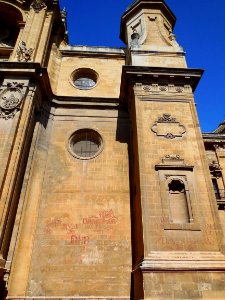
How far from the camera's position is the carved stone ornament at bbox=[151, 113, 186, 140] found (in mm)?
12578

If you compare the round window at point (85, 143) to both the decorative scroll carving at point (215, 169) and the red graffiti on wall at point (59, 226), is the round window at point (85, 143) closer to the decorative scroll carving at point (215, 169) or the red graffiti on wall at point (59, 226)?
the red graffiti on wall at point (59, 226)

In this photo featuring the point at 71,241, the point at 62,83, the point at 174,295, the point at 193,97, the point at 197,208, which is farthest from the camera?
the point at 62,83

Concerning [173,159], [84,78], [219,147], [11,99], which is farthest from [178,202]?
[219,147]

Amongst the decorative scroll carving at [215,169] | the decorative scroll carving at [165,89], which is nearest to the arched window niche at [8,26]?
the decorative scroll carving at [165,89]

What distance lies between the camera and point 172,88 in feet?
46.7

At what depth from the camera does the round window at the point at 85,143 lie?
1456 cm

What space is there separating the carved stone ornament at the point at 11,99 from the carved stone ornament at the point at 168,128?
20.0 feet

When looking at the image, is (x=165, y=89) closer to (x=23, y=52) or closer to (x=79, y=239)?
(x=23, y=52)

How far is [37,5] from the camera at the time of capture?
1800 centimetres

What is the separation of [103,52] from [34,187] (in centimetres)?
1000

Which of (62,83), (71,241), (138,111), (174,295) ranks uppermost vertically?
(62,83)

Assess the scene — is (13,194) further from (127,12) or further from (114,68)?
(127,12)

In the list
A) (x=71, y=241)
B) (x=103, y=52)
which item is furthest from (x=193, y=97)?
(x=71, y=241)

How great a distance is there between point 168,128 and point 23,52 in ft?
27.9
